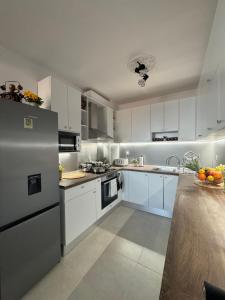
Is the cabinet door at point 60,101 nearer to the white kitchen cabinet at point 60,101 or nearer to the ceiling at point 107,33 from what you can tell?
the white kitchen cabinet at point 60,101

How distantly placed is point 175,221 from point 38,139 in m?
1.38

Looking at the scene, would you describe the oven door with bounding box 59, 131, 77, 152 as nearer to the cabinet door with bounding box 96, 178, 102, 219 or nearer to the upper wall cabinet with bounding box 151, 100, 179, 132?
the cabinet door with bounding box 96, 178, 102, 219

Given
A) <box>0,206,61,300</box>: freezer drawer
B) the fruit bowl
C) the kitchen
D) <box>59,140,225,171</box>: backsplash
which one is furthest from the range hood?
the fruit bowl

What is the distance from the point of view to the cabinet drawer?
70.4 inches

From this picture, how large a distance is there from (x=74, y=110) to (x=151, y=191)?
82.1 inches

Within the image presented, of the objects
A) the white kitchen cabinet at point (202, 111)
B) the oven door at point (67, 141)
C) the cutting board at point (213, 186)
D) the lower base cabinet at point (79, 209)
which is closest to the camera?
the cutting board at point (213, 186)

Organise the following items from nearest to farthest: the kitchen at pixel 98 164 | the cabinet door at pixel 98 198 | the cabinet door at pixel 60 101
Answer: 1. the kitchen at pixel 98 164
2. the cabinet door at pixel 60 101
3. the cabinet door at pixel 98 198

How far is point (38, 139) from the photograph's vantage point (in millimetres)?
1426

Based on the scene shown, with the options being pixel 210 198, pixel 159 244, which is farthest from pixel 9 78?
pixel 159 244

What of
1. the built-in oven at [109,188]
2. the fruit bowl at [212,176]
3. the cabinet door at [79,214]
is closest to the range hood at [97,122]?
the built-in oven at [109,188]

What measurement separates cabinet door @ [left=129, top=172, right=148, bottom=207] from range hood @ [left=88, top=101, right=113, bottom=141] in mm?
1038

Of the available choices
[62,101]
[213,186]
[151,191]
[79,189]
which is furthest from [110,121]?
[213,186]

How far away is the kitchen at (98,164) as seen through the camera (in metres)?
1.11

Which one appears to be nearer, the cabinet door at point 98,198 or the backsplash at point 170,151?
the cabinet door at point 98,198
